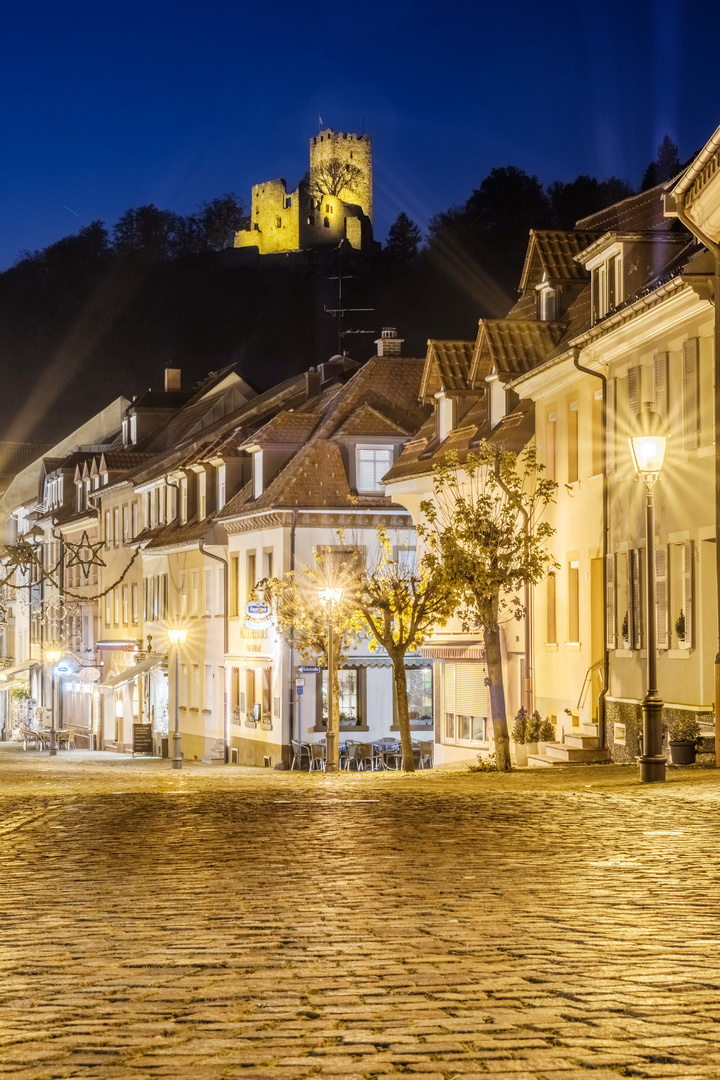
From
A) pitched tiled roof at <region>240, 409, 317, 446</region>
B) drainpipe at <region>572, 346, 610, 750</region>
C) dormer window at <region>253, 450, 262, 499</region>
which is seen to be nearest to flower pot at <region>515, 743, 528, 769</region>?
drainpipe at <region>572, 346, 610, 750</region>

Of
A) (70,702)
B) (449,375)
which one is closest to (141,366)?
(70,702)

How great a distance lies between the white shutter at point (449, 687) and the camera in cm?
3919

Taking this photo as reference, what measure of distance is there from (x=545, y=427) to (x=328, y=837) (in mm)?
19572

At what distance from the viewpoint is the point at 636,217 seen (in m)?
32.1

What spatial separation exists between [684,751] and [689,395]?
17.0ft

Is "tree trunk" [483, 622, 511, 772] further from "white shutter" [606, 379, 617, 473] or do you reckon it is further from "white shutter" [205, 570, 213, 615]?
"white shutter" [205, 570, 213, 615]

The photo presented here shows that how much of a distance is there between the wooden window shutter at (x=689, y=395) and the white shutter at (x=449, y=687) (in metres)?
15.4


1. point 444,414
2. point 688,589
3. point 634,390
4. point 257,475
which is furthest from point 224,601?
point 688,589

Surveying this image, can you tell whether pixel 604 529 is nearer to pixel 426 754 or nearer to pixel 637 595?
pixel 637 595

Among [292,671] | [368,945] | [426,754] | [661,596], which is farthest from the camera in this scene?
[292,671]

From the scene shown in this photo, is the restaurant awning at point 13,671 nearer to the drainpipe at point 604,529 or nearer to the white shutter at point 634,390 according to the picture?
the drainpipe at point 604,529

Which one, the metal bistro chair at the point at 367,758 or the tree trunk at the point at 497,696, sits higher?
the tree trunk at the point at 497,696

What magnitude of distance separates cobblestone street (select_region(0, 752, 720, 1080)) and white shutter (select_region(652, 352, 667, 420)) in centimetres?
1035

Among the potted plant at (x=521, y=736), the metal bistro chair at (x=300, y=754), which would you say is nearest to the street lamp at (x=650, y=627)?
the potted plant at (x=521, y=736)
